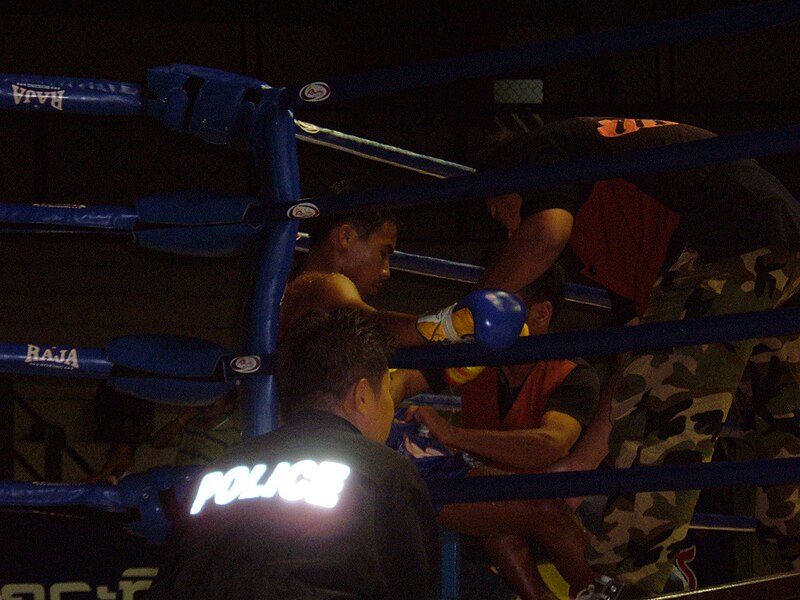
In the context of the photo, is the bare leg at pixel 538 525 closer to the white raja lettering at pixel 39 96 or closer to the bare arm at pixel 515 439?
the bare arm at pixel 515 439

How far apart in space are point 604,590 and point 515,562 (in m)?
0.66

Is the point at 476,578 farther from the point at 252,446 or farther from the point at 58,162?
the point at 58,162

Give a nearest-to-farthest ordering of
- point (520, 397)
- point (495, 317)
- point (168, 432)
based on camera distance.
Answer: point (495, 317) → point (520, 397) → point (168, 432)

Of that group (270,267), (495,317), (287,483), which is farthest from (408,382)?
(287,483)

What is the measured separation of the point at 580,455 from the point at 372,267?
0.77 meters

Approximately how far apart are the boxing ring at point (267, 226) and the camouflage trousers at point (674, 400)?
0.57ft

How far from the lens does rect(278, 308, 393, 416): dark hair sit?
1752 millimetres

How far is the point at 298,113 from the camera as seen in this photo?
6.27 meters

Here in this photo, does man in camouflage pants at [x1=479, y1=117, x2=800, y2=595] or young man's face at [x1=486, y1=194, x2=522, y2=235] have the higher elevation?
young man's face at [x1=486, y1=194, x2=522, y2=235]

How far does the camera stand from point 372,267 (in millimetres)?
2891

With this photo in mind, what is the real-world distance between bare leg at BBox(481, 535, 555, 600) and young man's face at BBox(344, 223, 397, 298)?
75cm

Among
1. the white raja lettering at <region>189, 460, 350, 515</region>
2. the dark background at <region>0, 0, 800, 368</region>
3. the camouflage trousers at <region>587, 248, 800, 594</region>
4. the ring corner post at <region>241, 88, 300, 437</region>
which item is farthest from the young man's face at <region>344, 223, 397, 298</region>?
the dark background at <region>0, 0, 800, 368</region>

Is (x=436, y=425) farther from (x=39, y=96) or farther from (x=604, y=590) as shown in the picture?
(x=39, y=96)

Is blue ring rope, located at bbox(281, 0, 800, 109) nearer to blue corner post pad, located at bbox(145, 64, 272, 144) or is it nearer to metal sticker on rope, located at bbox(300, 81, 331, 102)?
metal sticker on rope, located at bbox(300, 81, 331, 102)
